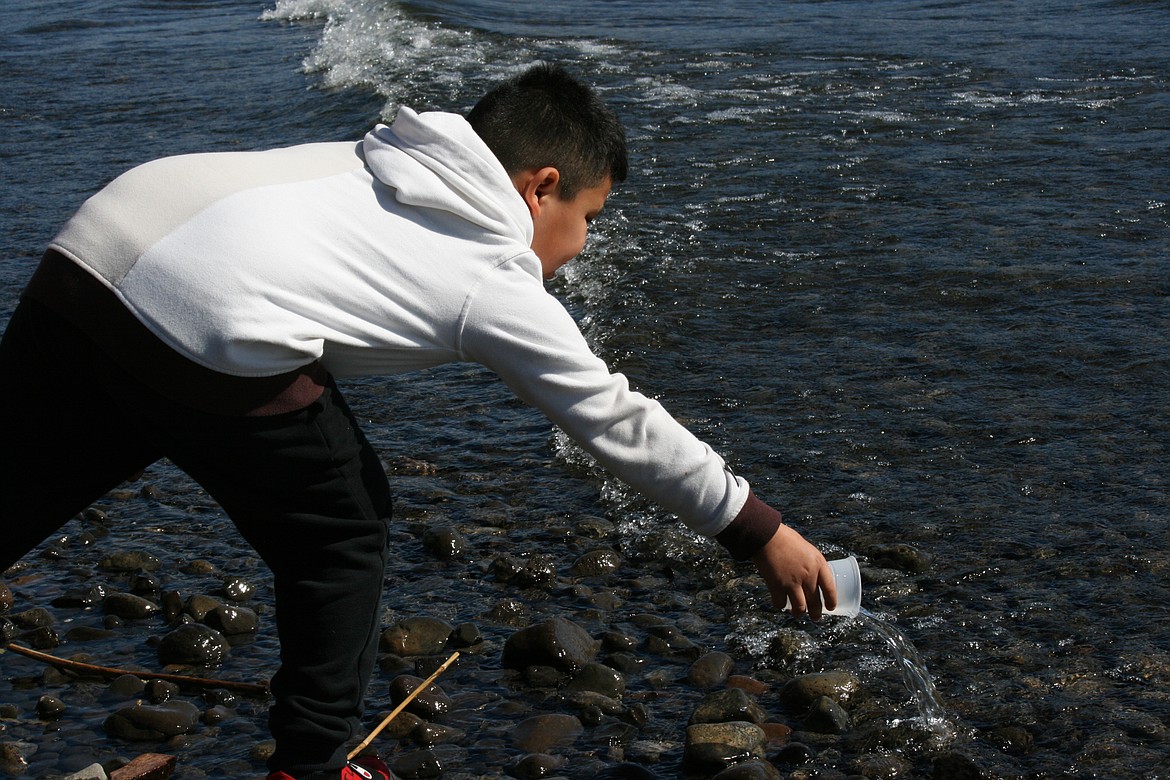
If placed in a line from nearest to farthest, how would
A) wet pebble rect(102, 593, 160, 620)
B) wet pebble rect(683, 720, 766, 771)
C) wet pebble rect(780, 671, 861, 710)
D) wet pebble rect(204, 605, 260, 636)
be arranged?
wet pebble rect(683, 720, 766, 771)
wet pebble rect(780, 671, 861, 710)
wet pebble rect(204, 605, 260, 636)
wet pebble rect(102, 593, 160, 620)

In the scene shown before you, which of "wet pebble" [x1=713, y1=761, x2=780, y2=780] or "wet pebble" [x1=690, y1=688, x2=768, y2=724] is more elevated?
"wet pebble" [x1=713, y1=761, x2=780, y2=780]

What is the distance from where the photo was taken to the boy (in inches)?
91.1

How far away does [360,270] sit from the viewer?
2336 millimetres

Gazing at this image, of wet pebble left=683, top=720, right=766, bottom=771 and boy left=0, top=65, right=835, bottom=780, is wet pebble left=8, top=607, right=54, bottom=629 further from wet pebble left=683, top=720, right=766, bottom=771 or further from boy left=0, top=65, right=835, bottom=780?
wet pebble left=683, top=720, right=766, bottom=771

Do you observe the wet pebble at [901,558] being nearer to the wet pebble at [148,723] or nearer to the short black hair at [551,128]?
the short black hair at [551,128]

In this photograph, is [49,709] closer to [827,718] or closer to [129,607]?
[129,607]

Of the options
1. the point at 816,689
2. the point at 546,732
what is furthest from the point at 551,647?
the point at 816,689

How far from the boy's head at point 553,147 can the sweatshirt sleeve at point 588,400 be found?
11.2 inches

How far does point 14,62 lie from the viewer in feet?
47.2

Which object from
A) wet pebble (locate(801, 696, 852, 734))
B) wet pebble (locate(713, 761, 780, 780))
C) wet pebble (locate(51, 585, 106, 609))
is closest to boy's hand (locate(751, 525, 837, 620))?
wet pebble (locate(713, 761, 780, 780))

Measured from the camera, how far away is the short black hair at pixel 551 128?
104 inches

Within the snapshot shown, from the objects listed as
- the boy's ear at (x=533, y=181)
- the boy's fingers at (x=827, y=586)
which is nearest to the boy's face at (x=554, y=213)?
the boy's ear at (x=533, y=181)

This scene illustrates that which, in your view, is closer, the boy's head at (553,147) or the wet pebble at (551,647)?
the boy's head at (553,147)

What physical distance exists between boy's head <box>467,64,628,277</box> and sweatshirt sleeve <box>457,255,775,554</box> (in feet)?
0.93
